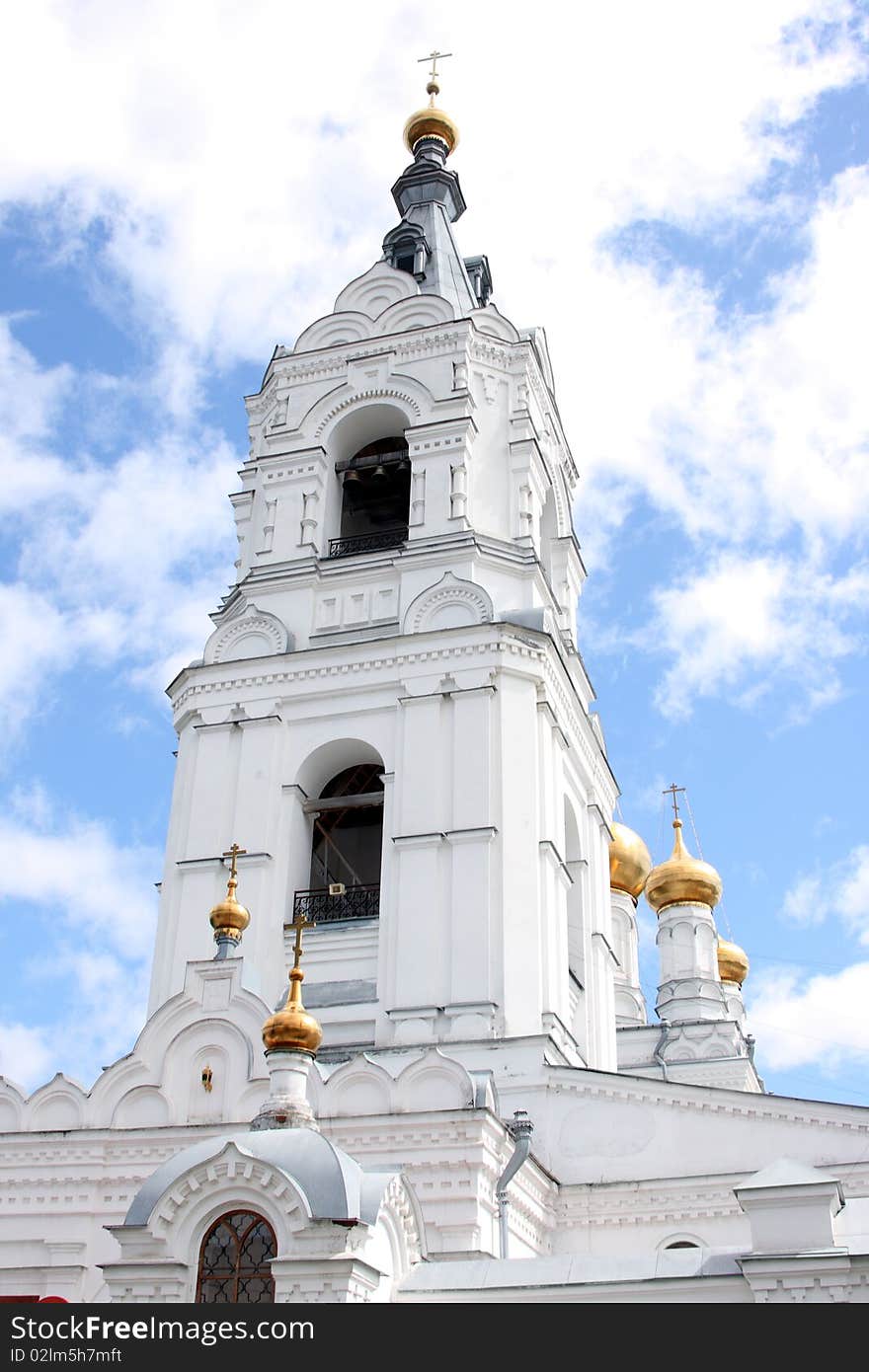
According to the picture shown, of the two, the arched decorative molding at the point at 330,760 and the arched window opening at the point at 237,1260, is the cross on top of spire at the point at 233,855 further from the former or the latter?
the arched window opening at the point at 237,1260

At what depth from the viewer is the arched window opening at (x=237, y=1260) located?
28.5 feet

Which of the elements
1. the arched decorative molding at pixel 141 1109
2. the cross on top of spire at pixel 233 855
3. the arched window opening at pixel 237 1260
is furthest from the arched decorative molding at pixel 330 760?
the arched window opening at pixel 237 1260

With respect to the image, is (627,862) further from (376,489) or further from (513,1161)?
(513,1161)

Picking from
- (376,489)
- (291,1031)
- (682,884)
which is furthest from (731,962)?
(291,1031)

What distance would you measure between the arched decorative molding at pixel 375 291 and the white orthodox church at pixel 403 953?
0.04m

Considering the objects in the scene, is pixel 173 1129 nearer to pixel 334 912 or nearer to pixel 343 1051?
pixel 343 1051

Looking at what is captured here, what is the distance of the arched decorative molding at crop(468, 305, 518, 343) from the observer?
60.6 feet

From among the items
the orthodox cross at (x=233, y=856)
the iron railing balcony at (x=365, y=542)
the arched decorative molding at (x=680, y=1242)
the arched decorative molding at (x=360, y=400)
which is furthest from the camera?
the arched decorative molding at (x=360, y=400)

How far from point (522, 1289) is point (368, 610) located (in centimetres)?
879

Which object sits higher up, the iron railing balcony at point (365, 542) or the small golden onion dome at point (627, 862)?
the small golden onion dome at point (627, 862)

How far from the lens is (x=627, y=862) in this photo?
3006cm

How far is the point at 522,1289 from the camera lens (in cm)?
892

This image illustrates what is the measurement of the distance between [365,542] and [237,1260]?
9880 millimetres

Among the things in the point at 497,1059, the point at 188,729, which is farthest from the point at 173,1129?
the point at 188,729
